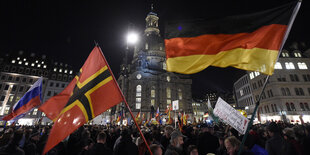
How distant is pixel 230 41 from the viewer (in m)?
4.01

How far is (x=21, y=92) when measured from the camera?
176 feet

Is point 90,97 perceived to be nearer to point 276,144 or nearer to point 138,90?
point 276,144

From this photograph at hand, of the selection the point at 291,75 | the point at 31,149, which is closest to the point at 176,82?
the point at 291,75

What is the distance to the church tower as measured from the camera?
61.6 meters

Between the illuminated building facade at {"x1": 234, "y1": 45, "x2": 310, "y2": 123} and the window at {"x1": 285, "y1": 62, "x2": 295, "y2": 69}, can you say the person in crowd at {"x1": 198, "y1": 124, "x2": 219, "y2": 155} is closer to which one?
the illuminated building facade at {"x1": 234, "y1": 45, "x2": 310, "y2": 123}

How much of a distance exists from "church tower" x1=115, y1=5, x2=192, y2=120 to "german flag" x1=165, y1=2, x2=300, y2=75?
52674 millimetres

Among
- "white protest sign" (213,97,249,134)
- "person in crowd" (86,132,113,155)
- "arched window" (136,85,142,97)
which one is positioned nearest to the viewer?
"person in crowd" (86,132,113,155)

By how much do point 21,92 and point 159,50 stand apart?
6277 cm

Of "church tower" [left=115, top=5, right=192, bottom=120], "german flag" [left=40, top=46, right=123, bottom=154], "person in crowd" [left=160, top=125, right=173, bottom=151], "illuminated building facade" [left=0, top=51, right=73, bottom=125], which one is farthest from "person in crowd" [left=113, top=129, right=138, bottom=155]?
"illuminated building facade" [left=0, top=51, right=73, bottom=125]

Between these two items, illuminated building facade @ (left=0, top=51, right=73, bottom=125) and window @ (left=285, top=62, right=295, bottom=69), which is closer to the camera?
window @ (left=285, top=62, right=295, bottom=69)

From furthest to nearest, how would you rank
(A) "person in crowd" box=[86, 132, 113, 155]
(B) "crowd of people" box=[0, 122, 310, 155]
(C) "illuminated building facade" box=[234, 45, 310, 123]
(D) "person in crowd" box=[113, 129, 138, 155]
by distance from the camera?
(C) "illuminated building facade" box=[234, 45, 310, 123]
(D) "person in crowd" box=[113, 129, 138, 155]
(A) "person in crowd" box=[86, 132, 113, 155]
(B) "crowd of people" box=[0, 122, 310, 155]

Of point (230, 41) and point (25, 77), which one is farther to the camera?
point (25, 77)

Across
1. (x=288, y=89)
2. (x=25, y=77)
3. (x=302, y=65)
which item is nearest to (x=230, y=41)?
(x=288, y=89)

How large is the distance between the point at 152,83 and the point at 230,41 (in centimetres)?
6151
